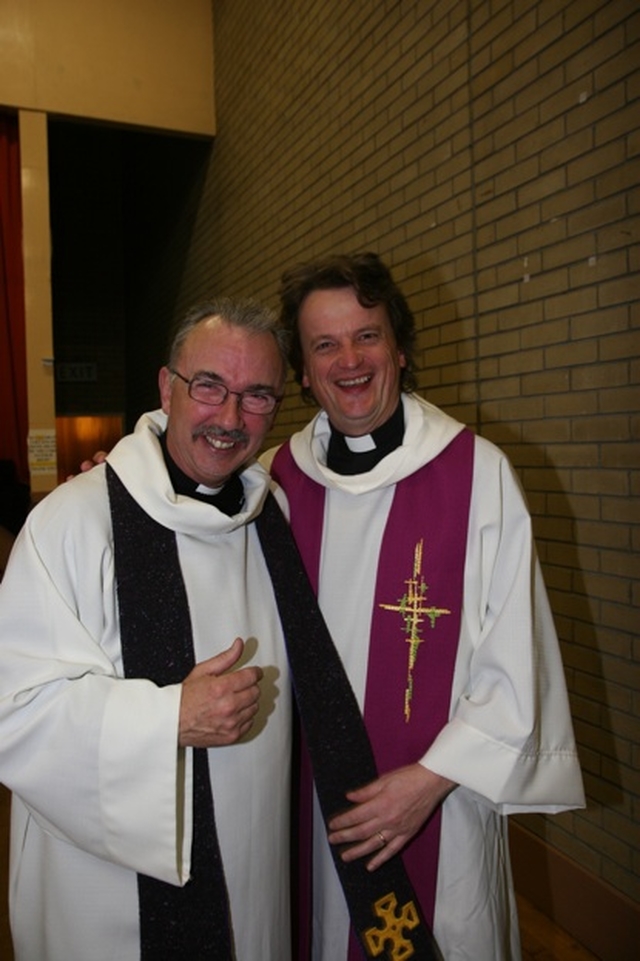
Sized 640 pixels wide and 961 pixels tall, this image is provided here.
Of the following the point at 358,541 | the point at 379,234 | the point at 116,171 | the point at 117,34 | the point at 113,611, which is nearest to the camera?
the point at 113,611

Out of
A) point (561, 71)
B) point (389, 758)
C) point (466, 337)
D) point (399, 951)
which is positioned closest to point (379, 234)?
point (466, 337)

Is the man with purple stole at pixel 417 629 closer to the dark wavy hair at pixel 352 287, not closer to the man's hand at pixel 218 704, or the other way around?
the dark wavy hair at pixel 352 287

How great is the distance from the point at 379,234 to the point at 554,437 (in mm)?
1922

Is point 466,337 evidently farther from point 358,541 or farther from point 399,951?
point 399,951

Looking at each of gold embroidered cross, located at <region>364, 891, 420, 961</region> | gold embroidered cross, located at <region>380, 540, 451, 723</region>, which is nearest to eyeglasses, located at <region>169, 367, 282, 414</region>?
gold embroidered cross, located at <region>380, 540, 451, 723</region>

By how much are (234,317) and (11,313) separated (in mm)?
5414

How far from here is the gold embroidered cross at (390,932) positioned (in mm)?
1635

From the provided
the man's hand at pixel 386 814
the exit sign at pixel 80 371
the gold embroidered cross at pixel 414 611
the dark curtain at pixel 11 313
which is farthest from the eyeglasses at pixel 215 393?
the exit sign at pixel 80 371

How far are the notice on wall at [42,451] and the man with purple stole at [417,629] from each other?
4577 millimetres

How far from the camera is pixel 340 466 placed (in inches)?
82.7

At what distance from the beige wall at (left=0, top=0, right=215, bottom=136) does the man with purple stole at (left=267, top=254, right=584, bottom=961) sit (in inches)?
216

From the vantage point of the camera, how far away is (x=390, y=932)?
5.40ft

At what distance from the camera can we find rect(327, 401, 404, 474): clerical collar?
6.77 feet

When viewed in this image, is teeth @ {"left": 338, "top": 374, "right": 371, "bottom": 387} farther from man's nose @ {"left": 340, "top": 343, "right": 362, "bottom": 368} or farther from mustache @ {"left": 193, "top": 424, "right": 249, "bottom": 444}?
mustache @ {"left": 193, "top": 424, "right": 249, "bottom": 444}
